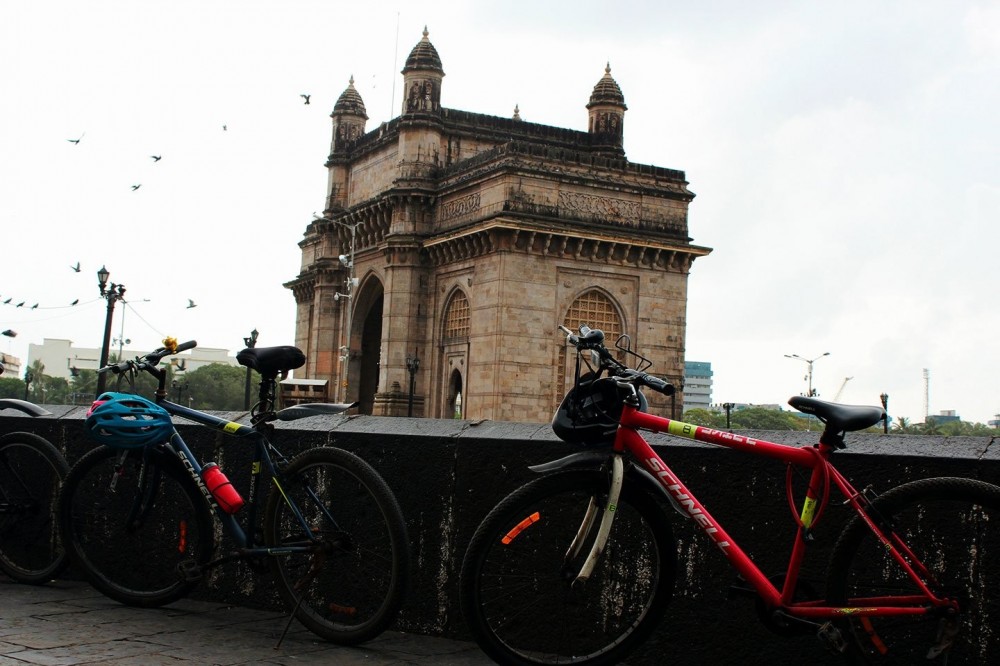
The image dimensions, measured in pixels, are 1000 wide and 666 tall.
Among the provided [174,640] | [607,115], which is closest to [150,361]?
[174,640]

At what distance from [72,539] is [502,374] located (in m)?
33.2

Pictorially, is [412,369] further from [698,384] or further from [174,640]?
[698,384]

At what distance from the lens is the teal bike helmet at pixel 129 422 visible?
474cm

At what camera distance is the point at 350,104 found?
5525 cm

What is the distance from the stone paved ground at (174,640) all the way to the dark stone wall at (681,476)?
0.22 meters

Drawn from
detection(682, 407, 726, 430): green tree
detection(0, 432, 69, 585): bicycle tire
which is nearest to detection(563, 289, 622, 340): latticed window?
detection(682, 407, 726, 430): green tree

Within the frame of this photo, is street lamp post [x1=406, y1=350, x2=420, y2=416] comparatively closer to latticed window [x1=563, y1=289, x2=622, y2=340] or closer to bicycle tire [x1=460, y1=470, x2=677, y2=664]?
latticed window [x1=563, y1=289, x2=622, y2=340]

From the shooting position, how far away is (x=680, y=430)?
11.9 ft

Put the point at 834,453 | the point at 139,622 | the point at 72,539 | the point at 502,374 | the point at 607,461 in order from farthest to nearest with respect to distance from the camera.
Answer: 1. the point at 502,374
2. the point at 72,539
3. the point at 139,622
4. the point at 834,453
5. the point at 607,461

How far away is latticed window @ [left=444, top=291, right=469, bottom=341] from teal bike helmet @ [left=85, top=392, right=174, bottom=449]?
119ft

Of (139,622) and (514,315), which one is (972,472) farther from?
(514,315)

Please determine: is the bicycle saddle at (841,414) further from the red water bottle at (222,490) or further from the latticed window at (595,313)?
the latticed window at (595,313)

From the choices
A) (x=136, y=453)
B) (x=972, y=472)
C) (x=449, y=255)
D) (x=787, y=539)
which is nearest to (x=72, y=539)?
(x=136, y=453)

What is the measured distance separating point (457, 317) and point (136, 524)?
3734 centimetres
